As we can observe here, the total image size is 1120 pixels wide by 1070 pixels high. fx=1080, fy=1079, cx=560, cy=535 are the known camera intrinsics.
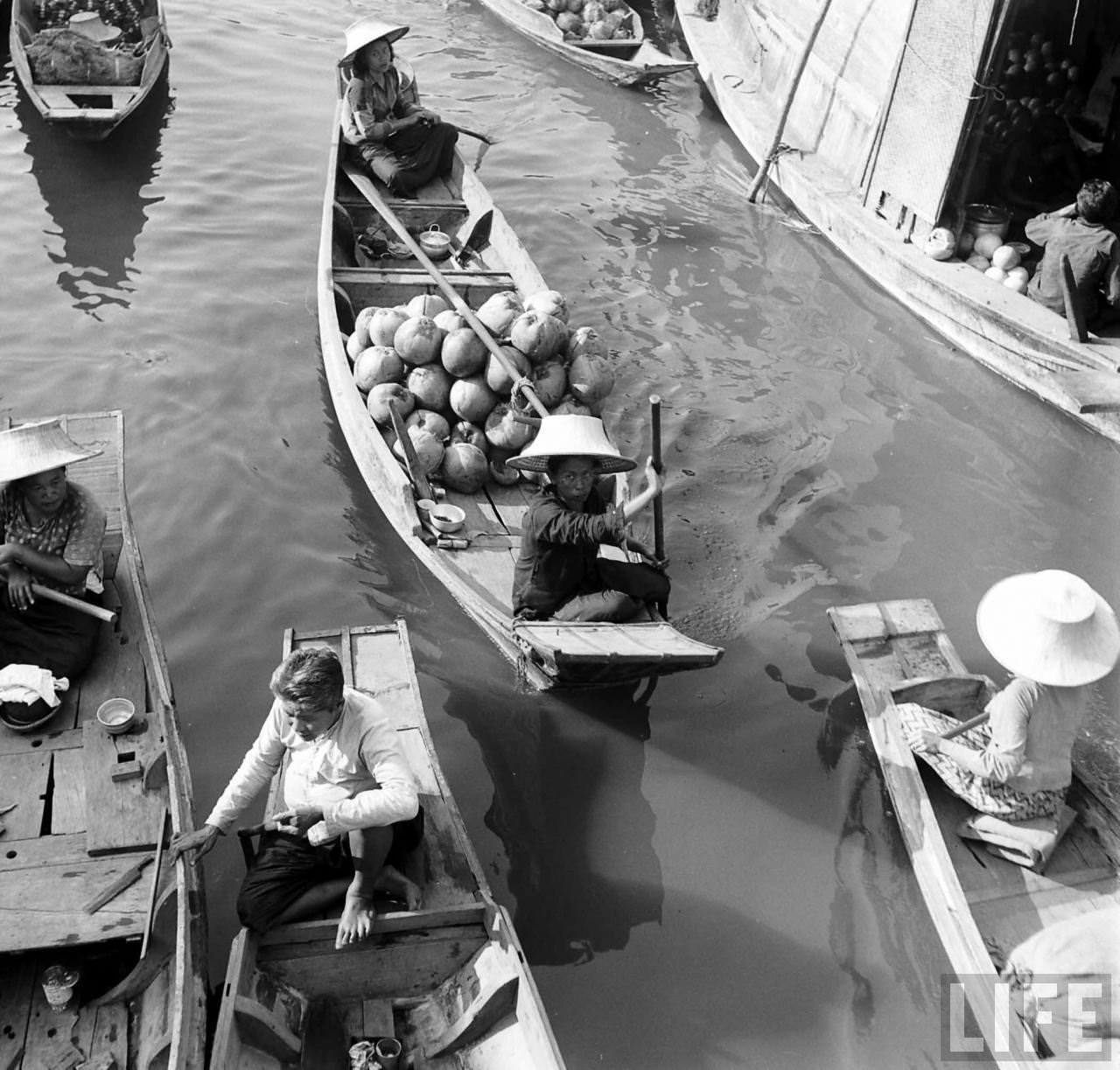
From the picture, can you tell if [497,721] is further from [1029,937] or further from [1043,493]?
[1043,493]

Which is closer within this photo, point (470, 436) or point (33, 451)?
point (33, 451)

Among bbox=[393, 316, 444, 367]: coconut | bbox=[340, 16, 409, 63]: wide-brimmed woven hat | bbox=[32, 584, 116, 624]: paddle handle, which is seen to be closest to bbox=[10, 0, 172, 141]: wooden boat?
bbox=[340, 16, 409, 63]: wide-brimmed woven hat

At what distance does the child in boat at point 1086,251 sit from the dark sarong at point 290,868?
269 inches

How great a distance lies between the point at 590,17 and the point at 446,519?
10731 mm

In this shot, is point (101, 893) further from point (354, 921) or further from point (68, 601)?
point (68, 601)

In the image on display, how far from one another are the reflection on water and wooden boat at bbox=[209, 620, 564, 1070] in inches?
272

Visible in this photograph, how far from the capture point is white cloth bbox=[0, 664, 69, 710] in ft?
15.2

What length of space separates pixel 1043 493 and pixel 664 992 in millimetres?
4911

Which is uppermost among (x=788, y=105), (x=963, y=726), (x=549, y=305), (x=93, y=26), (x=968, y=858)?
(x=788, y=105)

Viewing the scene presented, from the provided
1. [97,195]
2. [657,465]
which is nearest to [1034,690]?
[657,465]

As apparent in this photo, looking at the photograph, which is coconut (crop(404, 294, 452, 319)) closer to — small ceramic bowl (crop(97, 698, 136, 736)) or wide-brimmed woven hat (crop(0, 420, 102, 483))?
wide-brimmed woven hat (crop(0, 420, 102, 483))

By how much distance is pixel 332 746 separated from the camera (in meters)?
3.96

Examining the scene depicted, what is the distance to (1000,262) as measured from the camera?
30.0ft

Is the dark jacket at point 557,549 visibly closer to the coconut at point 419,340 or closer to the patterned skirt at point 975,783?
the patterned skirt at point 975,783
